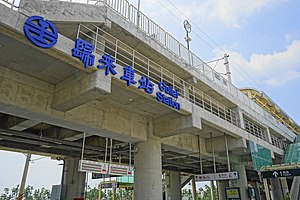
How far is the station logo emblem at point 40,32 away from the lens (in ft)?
19.4

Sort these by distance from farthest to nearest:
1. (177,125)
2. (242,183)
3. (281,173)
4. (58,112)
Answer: (242,183) < (281,173) < (177,125) < (58,112)

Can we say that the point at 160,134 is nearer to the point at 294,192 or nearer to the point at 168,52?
the point at 168,52

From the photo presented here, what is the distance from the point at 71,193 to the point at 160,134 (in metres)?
7.40

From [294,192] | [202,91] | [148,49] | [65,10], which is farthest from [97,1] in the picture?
[294,192]

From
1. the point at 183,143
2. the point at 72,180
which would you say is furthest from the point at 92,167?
the point at 72,180

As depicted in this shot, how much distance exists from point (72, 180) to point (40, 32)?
11326 mm

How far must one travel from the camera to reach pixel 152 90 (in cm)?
883

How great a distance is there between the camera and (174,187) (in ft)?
82.4

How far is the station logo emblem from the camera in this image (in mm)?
5922

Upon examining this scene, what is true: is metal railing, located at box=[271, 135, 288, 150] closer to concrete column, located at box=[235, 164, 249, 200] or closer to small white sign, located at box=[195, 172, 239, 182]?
concrete column, located at box=[235, 164, 249, 200]

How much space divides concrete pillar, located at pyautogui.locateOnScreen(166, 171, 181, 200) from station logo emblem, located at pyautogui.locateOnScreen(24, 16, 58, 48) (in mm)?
22049

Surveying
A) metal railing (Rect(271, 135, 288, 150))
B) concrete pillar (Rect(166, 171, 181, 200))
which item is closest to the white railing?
metal railing (Rect(271, 135, 288, 150))

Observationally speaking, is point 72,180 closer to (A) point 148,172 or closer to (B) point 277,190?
(A) point 148,172

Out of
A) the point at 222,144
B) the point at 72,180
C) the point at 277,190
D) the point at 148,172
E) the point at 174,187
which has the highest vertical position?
the point at 222,144
